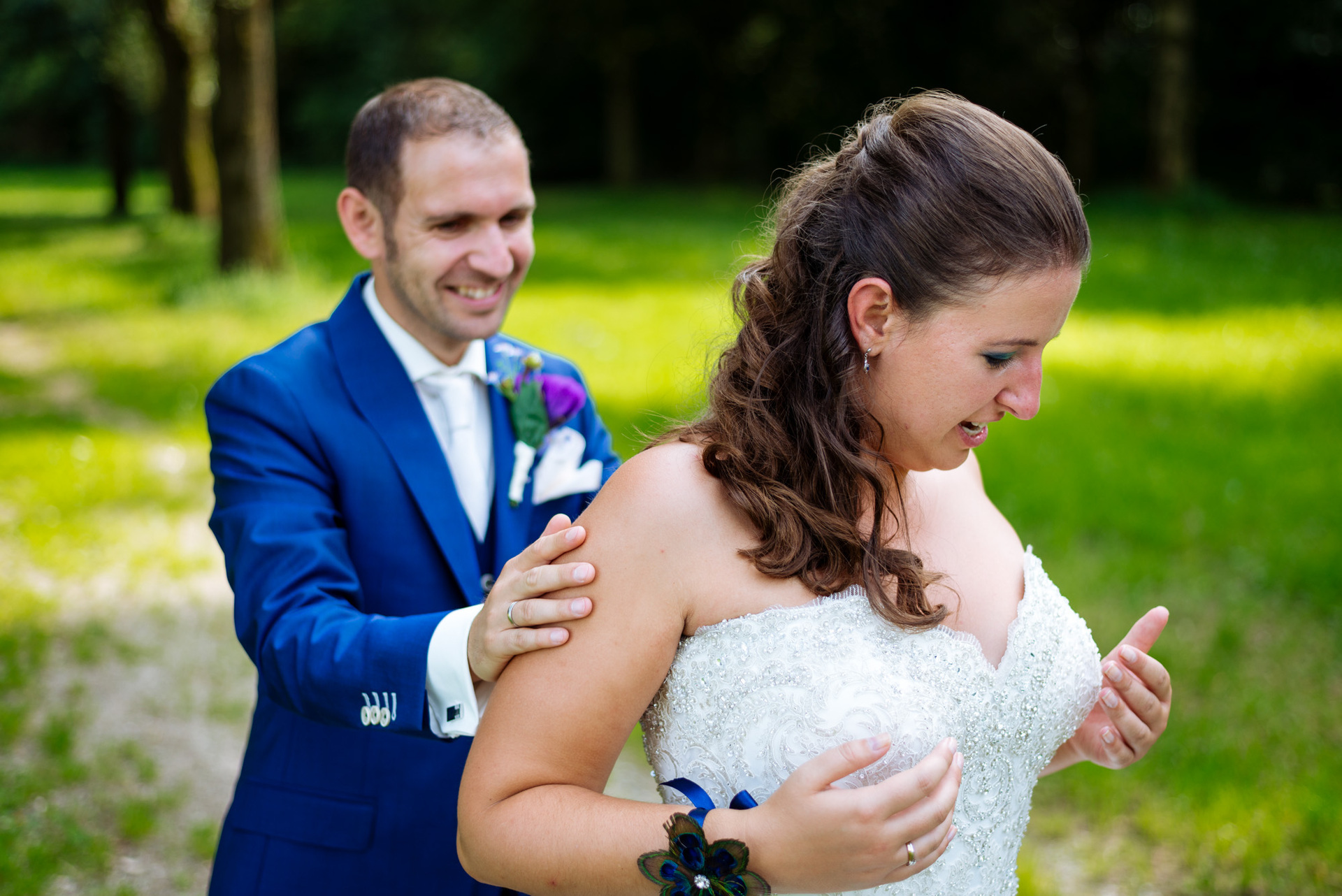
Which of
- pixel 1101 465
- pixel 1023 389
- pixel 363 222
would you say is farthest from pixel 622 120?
pixel 1023 389

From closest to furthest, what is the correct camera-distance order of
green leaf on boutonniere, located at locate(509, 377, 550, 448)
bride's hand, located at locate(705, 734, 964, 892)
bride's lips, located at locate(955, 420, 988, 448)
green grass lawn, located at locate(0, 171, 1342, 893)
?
bride's hand, located at locate(705, 734, 964, 892) → bride's lips, located at locate(955, 420, 988, 448) → green leaf on boutonniere, located at locate(509, 377, 550, 448) → green grass lawn, located at locate(0, 171, 1342, 893)

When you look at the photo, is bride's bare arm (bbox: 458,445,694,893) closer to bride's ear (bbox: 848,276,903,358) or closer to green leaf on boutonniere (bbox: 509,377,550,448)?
bride's ear (bbox: 848,276,903,358)

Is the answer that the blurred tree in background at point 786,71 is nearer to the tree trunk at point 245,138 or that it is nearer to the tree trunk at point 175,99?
the tree trunk at point 175,99

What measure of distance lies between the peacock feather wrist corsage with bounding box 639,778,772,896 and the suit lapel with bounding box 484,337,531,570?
0.99 m

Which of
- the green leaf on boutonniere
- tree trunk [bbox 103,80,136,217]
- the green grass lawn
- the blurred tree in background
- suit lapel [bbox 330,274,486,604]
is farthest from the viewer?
tree trunk [bbox 103,80,136,217]

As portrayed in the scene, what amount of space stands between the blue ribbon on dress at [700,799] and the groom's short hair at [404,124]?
5.54ft

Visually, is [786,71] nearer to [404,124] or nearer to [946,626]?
[404,124]

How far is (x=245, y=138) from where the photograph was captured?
12883 mm

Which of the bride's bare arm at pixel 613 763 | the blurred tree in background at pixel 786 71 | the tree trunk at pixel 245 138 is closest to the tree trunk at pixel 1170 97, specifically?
the blurred tree in background at pixel 786 71

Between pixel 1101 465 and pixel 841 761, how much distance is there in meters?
6.77

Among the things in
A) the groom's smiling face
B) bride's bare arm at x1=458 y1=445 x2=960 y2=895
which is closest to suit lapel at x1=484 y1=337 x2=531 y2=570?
the groom's smiling face

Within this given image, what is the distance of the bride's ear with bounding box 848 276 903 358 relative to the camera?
6.08 ft

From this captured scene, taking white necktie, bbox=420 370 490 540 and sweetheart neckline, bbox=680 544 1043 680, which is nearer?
sweetheart neckline, bbox=680 544 1043 680

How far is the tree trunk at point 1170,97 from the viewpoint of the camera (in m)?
19.7
